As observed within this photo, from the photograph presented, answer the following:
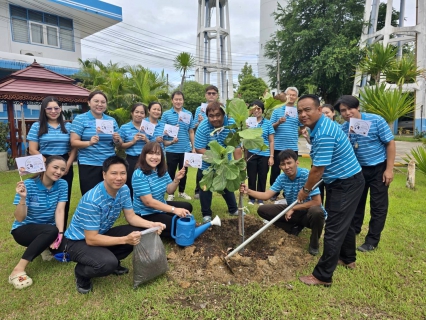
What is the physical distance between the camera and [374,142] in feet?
10.5

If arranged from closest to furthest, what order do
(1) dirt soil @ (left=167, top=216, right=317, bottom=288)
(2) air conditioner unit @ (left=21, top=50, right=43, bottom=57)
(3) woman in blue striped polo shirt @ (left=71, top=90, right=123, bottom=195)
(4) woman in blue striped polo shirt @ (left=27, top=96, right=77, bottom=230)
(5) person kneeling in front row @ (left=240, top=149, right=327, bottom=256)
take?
(1) dirt soil @ (left=167, top=216, right=317, bottom=288) < (5) person kneeling in front row @ (left=240, top=149, right=327, bottom=256) < (4) woman in blue striped polo shirt @ (left=27, top=96, right=77, bottom=230) < (3) woman in blue striped polo shirt @ (left=71, top=90, right=123, bottom=195) < (2) air conditioner unit @ (left=21, top=50, right=43, bottom=57)

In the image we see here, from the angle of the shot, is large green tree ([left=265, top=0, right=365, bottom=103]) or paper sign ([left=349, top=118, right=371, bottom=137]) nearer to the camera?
paper sign ([left=349, top=118, right=371, bottom=137])

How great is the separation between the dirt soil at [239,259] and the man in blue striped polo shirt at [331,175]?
12.5 inches

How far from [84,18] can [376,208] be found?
18210 mm

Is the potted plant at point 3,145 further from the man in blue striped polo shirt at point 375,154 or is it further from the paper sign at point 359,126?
the paper sign at point 359,126

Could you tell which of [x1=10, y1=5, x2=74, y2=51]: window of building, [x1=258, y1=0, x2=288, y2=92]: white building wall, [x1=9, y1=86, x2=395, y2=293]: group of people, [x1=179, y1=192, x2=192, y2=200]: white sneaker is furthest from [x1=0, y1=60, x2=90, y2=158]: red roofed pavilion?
[x1=258, y1=0, x2=288, y2=92]: white building wall

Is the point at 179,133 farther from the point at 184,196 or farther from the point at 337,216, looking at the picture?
the point at 337,216

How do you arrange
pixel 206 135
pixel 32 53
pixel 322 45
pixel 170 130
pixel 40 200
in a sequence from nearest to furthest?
pixel 40 200
pixel 206 135
pixel 170 130
pixel 32 53
pixel 322 45

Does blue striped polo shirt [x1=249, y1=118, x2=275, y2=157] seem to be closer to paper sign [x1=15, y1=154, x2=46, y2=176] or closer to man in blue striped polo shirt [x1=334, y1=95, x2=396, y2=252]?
man in blue striped polo shirt [x1=334, y1=95, x2=396, y2=252]

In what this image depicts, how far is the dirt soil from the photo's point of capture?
8.97ft

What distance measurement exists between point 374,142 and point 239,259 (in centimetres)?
198

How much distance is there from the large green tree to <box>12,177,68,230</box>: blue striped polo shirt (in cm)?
1683

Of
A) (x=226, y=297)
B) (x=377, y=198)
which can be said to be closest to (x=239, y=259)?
(x=226, y=297)

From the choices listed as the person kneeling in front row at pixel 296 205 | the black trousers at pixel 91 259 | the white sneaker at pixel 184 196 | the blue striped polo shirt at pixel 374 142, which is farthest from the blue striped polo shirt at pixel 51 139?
the blue striped polo shirt at pixel 374 142
